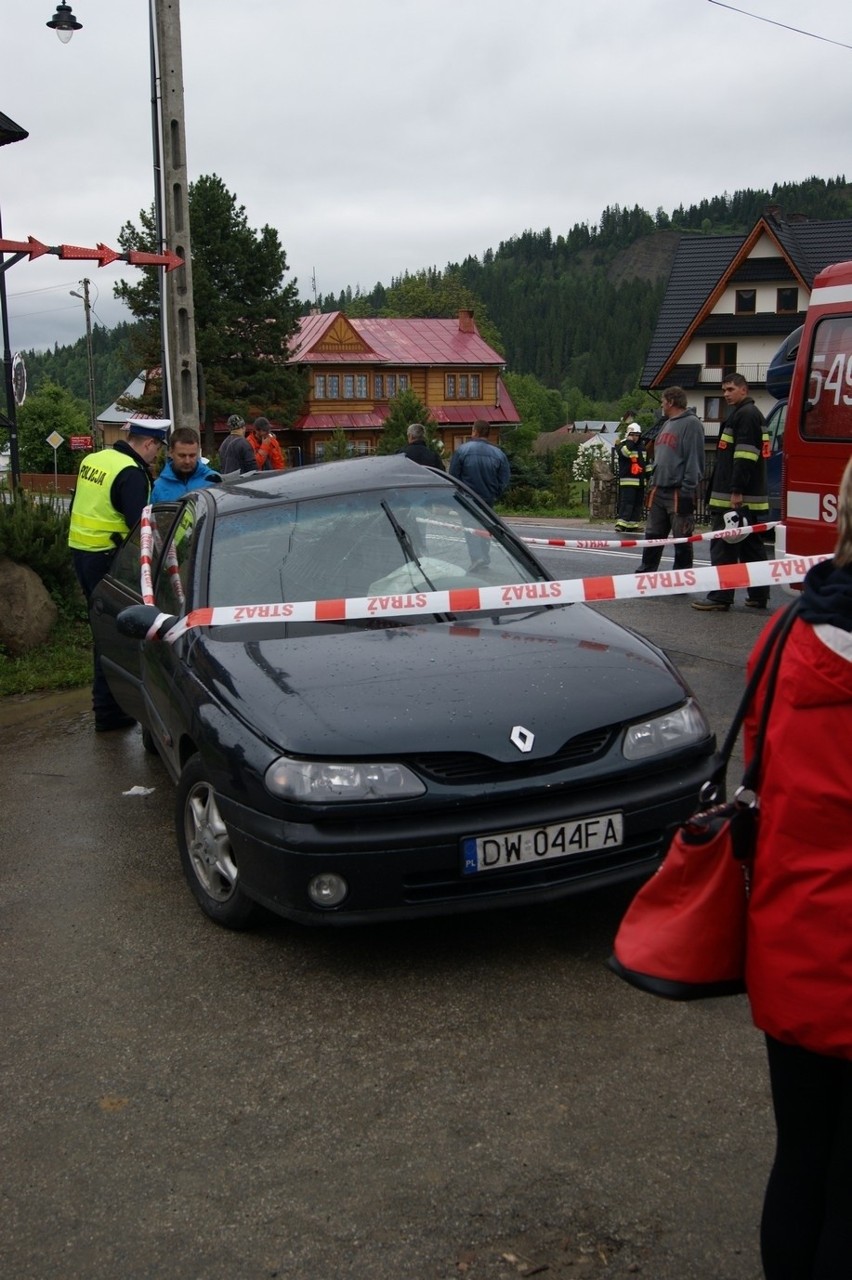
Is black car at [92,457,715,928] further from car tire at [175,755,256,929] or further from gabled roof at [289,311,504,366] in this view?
gabled roof at [289,311,504,366]

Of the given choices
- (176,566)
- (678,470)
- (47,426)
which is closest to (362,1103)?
(176,566)

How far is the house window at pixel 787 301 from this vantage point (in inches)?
2219

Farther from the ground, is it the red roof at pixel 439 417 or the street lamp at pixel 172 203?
the street lamp at pixel 172 203

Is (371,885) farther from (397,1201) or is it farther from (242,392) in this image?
(242,392)

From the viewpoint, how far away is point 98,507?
793 centimetres

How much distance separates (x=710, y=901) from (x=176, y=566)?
407cm

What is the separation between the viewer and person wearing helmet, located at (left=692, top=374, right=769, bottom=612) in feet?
36.8

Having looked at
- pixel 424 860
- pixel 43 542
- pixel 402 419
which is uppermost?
pixel 402 419

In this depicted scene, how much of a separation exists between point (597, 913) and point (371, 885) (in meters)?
1.01

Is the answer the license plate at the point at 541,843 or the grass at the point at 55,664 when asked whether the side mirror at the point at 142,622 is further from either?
the grass at the point at 55,664

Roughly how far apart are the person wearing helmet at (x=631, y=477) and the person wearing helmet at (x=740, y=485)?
903 cm

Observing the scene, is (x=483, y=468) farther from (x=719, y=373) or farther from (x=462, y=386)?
Result: (x=462, y=386)

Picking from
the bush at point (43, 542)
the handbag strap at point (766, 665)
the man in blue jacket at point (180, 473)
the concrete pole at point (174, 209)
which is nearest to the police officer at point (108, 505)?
the man in blue jacket at point (180, 473)

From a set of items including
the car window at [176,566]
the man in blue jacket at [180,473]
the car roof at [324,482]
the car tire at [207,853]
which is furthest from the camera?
the man in blue jacket at [180,473]
